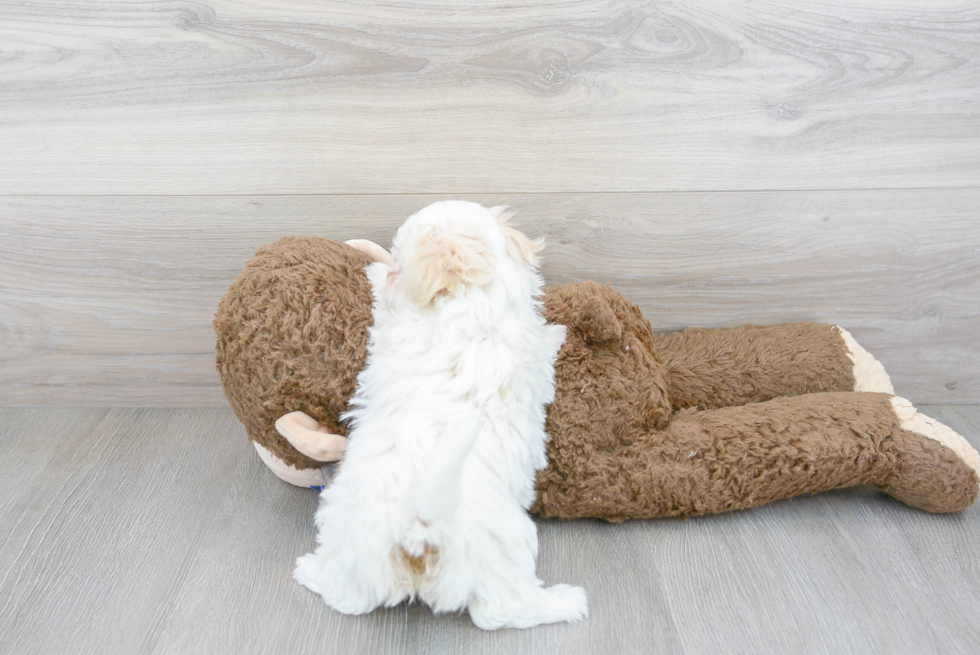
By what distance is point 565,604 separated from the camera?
715mm

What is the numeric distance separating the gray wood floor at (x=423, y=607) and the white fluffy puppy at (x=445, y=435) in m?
0.04

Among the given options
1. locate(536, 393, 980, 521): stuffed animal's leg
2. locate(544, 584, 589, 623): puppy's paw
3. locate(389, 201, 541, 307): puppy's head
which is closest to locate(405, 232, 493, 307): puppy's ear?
locate(389, 201, 541, 307): puppy's head

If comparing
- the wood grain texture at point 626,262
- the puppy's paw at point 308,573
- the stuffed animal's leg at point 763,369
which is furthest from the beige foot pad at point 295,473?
the stuffed animal's leg at point 763,369

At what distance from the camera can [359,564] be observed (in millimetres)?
672

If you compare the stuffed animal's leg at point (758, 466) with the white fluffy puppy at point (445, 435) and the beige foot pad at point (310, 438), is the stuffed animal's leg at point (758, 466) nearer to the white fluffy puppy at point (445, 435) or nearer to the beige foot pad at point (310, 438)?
the white fluffy puppy at point (445, 435)

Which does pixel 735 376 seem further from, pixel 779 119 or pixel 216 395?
pixel 216 395

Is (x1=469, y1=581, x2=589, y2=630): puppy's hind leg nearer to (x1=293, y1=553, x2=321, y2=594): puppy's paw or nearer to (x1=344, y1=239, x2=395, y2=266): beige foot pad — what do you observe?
(x1=293, y1=553, x2=321, y2=594): puppy's paw

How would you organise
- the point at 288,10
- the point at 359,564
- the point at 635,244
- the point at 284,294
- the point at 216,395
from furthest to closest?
the point at 216,395 → the point at 635,244 → the point at 288,10 → the point at 284,294 → the point at 359,564

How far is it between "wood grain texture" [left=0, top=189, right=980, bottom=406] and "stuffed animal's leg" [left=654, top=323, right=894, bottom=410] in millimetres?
79

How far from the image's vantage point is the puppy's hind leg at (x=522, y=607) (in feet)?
2.25

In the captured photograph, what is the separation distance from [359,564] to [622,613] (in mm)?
286

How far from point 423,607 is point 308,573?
0.14m

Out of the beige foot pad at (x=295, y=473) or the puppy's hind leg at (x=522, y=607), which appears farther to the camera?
the beige foot pad at (x=295, y=473)

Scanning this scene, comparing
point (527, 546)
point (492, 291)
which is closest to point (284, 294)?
point (492, 291)
